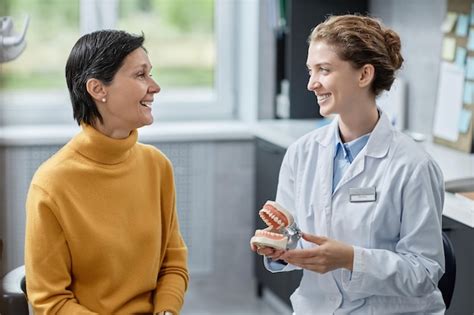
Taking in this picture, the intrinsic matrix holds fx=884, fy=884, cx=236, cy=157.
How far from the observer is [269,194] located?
374cm

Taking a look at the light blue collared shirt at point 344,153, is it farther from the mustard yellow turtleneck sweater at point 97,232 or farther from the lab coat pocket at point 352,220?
the mustard yellow turtleneck sweater at point 97,232

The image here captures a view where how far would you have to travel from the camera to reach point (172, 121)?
167 inches

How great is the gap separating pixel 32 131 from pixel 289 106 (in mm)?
1146

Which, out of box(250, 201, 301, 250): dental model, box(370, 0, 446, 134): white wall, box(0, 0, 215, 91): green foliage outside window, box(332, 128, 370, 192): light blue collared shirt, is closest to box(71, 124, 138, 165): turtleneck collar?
box(250, 201, 301, 250): dental model

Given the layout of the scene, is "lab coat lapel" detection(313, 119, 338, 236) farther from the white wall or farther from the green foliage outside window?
the green foliage outside window

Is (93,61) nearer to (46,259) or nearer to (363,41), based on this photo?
(46,259)

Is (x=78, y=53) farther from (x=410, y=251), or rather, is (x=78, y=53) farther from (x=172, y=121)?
(x=172, y=121)

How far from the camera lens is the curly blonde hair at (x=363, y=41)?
186 cm

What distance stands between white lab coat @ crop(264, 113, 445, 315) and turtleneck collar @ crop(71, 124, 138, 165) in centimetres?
41

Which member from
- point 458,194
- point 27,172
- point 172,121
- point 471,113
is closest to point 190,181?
point 172,121

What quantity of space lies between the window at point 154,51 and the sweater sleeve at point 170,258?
7.16 ft

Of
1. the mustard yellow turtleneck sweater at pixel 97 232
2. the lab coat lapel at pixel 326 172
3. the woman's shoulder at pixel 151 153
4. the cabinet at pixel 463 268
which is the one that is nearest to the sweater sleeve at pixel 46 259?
the mustard yellow turtleneck sweater at pixel 97 232

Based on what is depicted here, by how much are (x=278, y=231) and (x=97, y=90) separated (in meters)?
0.48

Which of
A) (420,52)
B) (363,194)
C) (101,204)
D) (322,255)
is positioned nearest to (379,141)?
(363,194)
